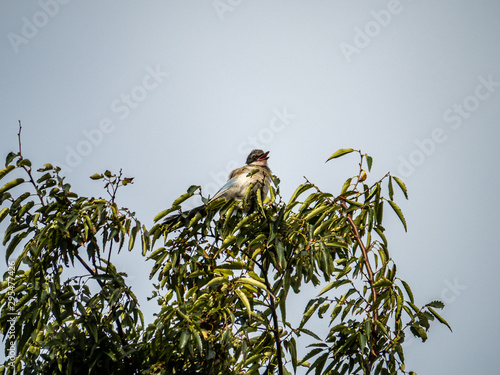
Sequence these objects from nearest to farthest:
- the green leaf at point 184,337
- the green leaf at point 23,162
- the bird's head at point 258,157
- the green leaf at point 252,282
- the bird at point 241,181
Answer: the green leaf at point 184,337
the green leaf at point 252,282
the green leaf at point 23,162
the bird at point 241,181
the bird's head at point 258,157

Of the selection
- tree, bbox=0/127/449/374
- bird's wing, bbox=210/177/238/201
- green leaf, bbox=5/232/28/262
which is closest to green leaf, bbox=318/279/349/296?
tree, bbox=0/127/449/374

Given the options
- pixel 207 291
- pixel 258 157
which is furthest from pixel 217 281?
pixel 258 157

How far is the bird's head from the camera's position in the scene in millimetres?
5870

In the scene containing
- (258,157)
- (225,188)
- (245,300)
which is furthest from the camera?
(258,157)

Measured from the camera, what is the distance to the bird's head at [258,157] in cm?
587

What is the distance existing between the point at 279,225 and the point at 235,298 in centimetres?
48

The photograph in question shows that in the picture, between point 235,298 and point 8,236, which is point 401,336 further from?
point 8,236

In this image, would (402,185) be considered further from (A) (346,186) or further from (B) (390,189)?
(A) (346,186)

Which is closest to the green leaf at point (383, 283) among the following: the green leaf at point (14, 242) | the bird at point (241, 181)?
the bird at point (241, 181)

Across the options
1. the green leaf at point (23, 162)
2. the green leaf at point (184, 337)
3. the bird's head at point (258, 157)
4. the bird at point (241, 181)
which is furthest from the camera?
the bird's head at point (258, 157)

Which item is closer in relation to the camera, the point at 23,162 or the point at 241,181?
the point at 23,162

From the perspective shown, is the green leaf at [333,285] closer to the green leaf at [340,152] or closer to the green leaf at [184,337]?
the green leaf at [340,152]

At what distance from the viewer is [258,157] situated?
609 centimetres

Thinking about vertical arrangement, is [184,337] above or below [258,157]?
below
